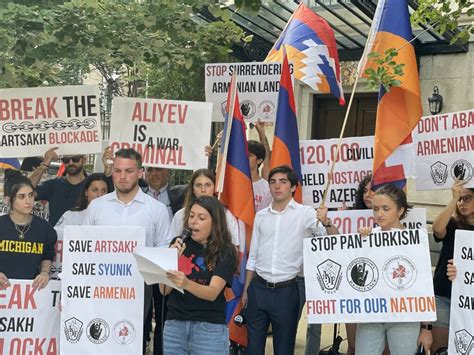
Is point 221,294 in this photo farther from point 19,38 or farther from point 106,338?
point 19,38

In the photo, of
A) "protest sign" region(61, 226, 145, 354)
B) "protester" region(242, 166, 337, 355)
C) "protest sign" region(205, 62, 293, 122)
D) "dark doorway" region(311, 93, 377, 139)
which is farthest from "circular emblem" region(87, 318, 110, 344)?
"dark doorway" region(311, 93, 377, 139)

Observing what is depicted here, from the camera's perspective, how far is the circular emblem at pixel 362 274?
4461 millimetres

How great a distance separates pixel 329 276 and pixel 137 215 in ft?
4.90

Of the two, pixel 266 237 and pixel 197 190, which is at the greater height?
pixel 197 190

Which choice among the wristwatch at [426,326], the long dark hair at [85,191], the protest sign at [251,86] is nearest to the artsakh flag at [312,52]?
the protest sign at [251,86]

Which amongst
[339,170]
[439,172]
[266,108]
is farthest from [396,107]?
[266,108]

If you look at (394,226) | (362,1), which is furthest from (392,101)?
(362,1)

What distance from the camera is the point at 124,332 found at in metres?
4.71

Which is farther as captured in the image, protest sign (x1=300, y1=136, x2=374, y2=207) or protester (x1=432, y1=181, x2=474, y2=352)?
protest sign (x1=300, y1=136, x2=374, y2=207)

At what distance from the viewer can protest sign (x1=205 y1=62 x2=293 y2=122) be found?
688 cm

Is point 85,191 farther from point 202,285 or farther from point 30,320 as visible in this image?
point 202,285

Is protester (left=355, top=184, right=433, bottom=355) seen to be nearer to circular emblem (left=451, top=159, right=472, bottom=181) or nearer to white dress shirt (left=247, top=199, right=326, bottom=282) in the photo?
white dress shirt (left=247, top=199, right=326, bottom=282)

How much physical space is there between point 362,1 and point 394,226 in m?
6.29

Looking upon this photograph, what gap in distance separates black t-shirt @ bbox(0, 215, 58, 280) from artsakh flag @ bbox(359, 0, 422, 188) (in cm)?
271
